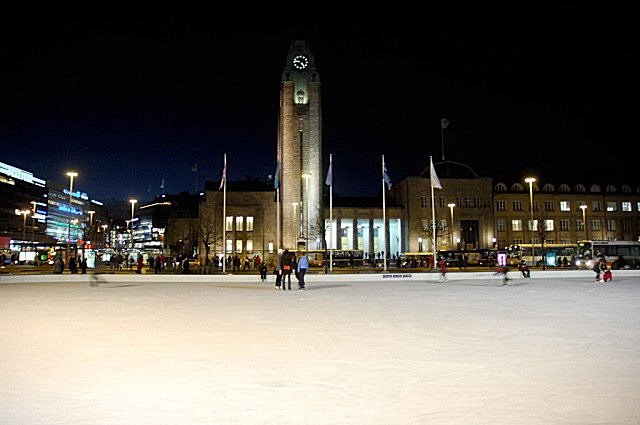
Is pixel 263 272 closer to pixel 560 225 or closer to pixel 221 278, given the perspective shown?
pixel 221 278

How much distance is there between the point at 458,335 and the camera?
11266mm

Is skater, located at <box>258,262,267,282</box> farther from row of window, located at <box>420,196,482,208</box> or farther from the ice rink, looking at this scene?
row of window, located at <box>420,196,482,208</box>

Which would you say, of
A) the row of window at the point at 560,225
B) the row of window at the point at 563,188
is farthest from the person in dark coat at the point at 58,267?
the row of window at the point at 563,188

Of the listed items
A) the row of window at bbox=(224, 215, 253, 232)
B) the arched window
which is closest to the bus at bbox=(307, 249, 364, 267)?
the row of window at bbox=(224, 215, 253, 232)

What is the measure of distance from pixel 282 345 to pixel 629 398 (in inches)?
235

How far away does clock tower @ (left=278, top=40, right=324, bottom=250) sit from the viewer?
8875 centimetres

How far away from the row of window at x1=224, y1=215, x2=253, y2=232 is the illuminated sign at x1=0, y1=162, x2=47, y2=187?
69442 mm

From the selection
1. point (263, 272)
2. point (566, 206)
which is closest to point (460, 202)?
point (566, 206)

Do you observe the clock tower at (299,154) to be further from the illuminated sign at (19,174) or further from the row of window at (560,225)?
the illuminated sign at (19,174)

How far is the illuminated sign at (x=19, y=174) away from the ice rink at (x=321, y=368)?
132319mm

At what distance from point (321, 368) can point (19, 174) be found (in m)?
151

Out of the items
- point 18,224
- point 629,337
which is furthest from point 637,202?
point 18,224

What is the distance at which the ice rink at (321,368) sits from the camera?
588cm

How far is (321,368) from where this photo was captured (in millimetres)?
8094
